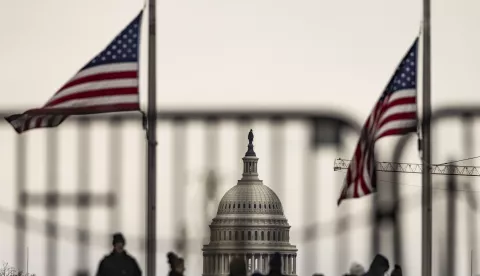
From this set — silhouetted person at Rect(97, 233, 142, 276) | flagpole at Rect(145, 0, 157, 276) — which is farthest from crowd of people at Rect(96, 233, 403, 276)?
flagpole at Rect(145, 0, 157, 276)

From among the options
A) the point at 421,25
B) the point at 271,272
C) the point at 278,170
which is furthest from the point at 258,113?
the point at 421,25

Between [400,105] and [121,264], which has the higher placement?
[400,105]

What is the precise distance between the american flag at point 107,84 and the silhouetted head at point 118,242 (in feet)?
6.57

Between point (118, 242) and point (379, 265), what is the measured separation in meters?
3.40

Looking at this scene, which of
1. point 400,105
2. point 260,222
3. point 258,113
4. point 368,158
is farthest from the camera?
point 260,222

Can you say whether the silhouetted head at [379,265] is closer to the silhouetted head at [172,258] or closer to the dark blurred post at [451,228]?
the dark blurred post at [451,228]

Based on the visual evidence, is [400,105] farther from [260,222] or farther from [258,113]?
[260,222]

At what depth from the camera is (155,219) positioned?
68.9 ft

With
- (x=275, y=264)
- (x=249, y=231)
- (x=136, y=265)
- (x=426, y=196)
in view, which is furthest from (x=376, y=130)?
(x=249, y=231)

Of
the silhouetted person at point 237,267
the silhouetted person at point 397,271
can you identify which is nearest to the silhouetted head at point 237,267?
the silhouetted person at point 237,267

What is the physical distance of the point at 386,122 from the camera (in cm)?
2267

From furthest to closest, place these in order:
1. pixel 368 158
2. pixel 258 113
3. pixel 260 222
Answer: pixel 260 222
pixel 368 158
pixel 258 113

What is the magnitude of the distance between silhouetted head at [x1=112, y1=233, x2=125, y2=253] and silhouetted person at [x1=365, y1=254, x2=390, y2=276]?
3216 mm

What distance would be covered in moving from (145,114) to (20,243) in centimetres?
232
